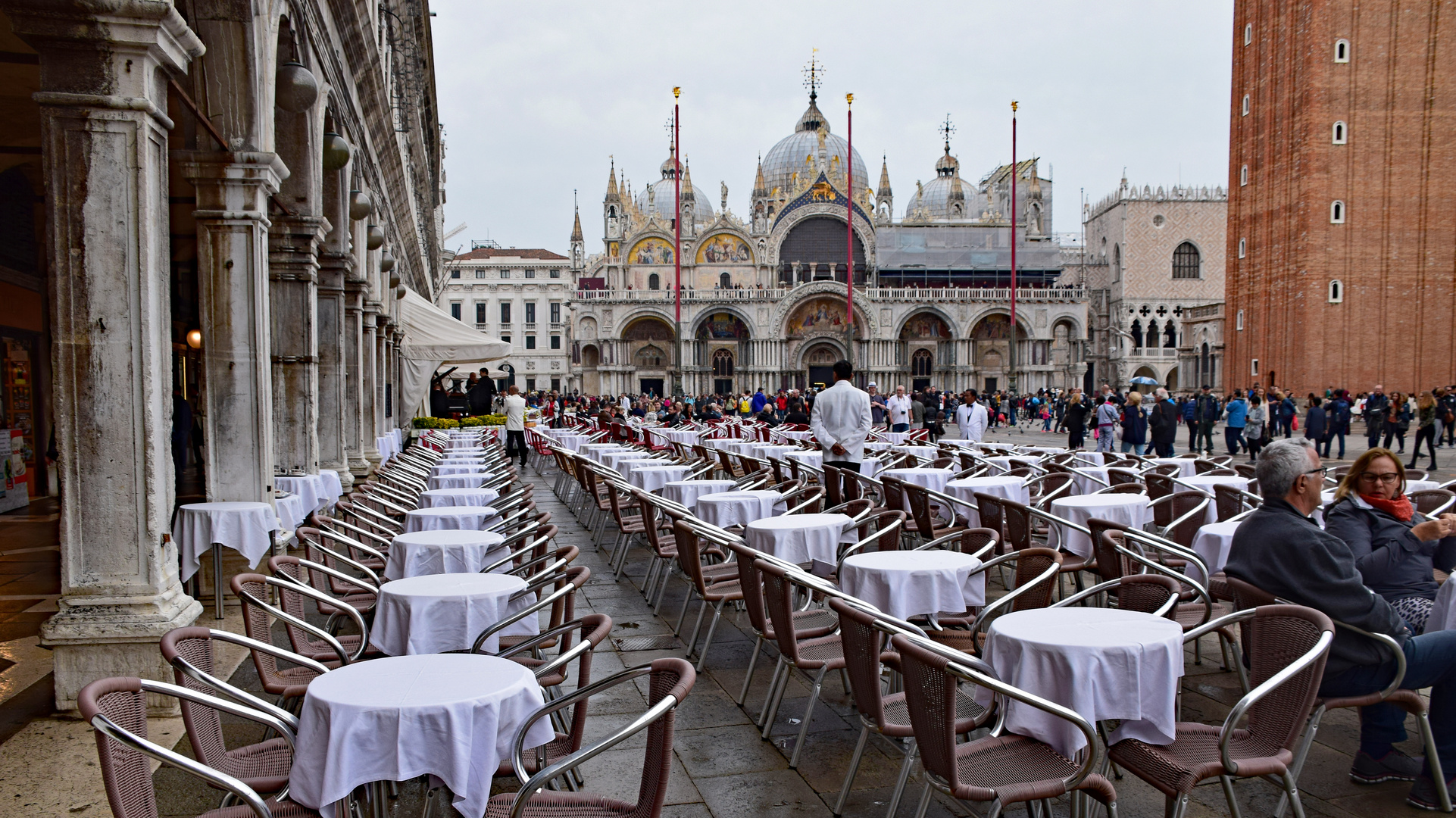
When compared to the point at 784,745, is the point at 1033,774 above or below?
above

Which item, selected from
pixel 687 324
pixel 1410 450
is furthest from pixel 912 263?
pixel 1410 450

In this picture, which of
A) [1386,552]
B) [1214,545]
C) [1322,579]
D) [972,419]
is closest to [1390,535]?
[1386,552]

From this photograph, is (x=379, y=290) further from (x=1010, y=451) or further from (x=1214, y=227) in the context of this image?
(x=1214, y=227)

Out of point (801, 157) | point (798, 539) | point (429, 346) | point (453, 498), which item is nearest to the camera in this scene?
point (798, 539)

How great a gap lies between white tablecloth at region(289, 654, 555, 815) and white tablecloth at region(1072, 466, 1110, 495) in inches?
252

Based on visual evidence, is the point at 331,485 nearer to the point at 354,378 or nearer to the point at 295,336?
the point at 295,336

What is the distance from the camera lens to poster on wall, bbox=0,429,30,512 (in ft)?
31.3

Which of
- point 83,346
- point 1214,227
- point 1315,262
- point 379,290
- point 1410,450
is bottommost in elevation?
point 1410,450

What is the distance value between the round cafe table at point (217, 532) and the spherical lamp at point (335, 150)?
13.5 ft

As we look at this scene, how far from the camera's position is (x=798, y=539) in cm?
530

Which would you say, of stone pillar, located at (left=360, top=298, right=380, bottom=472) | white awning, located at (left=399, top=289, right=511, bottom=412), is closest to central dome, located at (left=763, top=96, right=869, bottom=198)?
white awning, located at (left=399, top=289, right=511, bottom=412)

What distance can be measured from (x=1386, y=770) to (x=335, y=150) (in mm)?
8411

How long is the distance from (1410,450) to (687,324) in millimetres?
36612

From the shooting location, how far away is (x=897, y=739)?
3.35m
